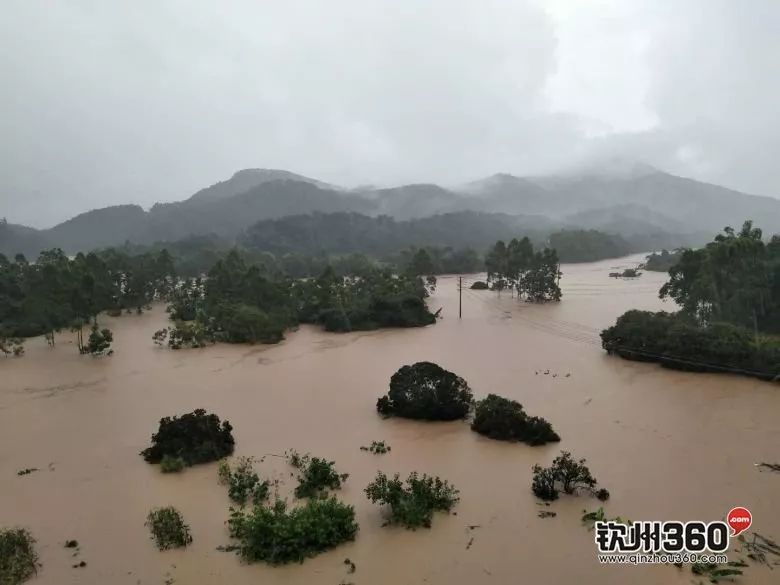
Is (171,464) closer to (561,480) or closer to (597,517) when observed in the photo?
(561,480)

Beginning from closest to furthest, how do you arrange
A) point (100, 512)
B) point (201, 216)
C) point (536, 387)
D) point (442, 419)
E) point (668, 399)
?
1. point (100, 512)
2. point (442, 419)
3. point (668, 399)
4. point (536, 387)
5. point (201, 216)

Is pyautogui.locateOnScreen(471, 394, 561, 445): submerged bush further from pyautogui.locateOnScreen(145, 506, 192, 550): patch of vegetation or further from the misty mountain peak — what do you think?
the misty mountain peak

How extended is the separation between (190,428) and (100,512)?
2.52 metres

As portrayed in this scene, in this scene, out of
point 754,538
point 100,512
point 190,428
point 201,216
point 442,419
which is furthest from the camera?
point 201,216

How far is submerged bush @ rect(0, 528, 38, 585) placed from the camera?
261 inches

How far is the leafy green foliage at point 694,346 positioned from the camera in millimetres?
15234

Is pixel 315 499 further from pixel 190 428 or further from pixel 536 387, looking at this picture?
pixel 536 387

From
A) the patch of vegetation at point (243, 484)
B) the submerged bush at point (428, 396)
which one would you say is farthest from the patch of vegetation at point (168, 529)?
the submerged bush at point (428, 396)

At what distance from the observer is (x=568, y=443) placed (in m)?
11.1

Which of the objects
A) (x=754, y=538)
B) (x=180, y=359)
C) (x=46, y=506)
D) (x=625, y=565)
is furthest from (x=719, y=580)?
(x=180, y=359)

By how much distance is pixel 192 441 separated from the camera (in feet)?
35.1

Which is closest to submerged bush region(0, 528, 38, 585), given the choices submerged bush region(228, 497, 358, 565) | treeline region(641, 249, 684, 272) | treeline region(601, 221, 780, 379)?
submerged bush region(228, 497, 358, 565)

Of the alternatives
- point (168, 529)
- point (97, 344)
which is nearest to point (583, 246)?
point (97, 344)

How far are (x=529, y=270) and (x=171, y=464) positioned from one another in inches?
1098
